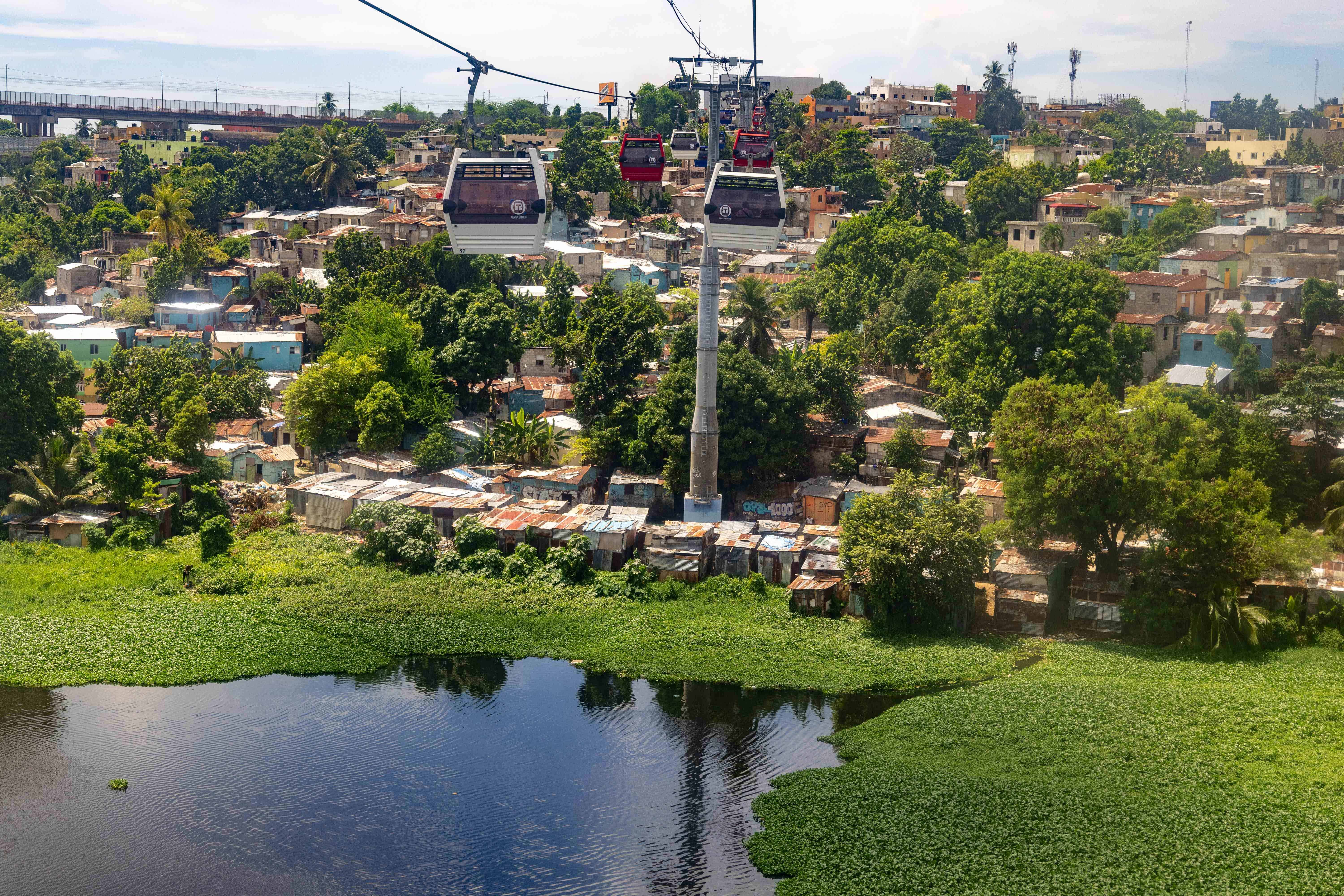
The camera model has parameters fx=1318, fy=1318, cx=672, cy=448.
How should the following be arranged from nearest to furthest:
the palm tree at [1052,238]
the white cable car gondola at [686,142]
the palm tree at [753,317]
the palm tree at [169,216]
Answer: the white cable car gondola at [686,142] → the palm tree at [753,317] → the palm tree at [1052,238] → the palm tree at [169,216]

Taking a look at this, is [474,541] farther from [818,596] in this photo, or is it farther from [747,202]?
[747,202]

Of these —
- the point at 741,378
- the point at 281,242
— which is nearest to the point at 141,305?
the point at 281,242

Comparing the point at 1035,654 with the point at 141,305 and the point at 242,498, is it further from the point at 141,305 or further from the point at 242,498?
the point at 141,305

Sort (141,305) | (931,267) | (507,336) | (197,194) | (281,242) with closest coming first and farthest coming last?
1. (507,336)
2. (931,267)
3. (141,305)
4. (281,242)
5. (197,194)

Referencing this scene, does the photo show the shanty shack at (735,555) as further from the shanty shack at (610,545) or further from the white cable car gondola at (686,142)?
the white cable car gondola at (686,142)

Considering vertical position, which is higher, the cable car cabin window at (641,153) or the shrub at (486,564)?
the cable car cabin window at (641,153)

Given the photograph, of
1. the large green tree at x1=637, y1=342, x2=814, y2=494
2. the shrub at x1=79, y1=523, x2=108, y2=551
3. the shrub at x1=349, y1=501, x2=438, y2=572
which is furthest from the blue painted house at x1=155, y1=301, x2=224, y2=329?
the large green tree at x1=637, y1=342, x2=814, y2=494

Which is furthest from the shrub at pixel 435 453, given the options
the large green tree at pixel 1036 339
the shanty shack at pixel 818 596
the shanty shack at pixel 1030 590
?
the shanty shack at pixel 1030 590

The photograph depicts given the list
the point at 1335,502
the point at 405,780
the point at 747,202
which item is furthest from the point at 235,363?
the point at 1335,502
